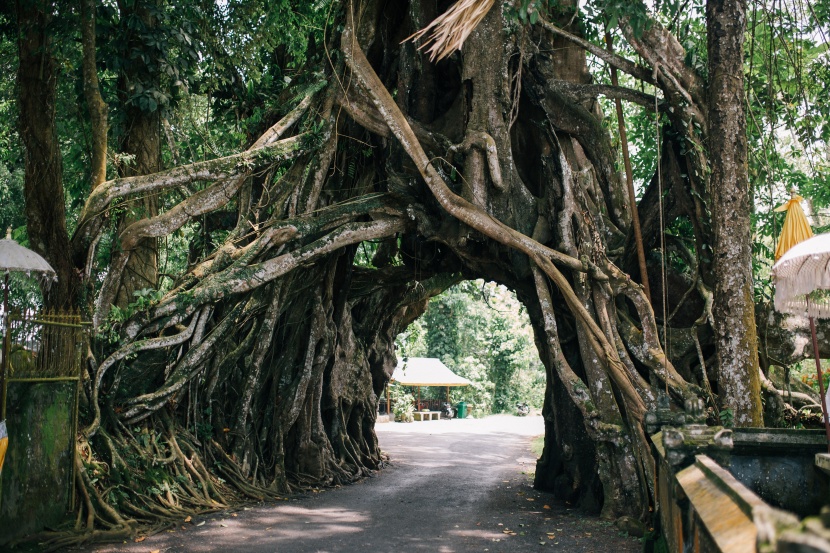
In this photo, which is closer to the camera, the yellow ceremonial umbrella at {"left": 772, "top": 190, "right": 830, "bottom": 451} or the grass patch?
the yellow ceremonial umbrella at {"left": 772, "top": 190, "right": 830, "bottom": 451}

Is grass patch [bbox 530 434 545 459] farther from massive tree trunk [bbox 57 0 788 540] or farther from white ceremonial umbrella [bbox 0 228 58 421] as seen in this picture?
white ceremonial umbrella [bbox 0 228 58 421]

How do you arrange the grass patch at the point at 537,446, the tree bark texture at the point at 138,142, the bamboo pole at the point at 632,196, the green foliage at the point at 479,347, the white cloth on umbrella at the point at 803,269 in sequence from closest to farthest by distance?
the white cloth on umbrella at the point at 803,269
the bamboo pole at the point at 632,196
the tree bark texture at the point at 138,142
the grass patch at the point at 537,446
the green foliage at the point at 479,347

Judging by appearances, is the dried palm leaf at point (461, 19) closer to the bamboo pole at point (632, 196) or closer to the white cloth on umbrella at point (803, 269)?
the bamboo pole at point (632, 196)

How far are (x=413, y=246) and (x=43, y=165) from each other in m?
5.45

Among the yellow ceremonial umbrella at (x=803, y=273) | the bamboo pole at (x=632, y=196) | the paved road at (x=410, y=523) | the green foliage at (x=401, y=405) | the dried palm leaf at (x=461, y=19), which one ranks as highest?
the dried palm leaf at (x=461, y=19)

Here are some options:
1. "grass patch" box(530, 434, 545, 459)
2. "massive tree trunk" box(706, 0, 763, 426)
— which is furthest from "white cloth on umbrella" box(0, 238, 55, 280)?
"grass patch" box(530, 434, 545, 459)

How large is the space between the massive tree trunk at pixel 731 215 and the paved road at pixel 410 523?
186 centimetres

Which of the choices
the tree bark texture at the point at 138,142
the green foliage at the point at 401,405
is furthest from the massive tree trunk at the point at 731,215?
the green foliage at the point at 401,405

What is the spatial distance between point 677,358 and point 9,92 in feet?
35.3

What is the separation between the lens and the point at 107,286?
831 cm

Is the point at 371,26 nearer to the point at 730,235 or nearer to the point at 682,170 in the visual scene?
the point at 682,170

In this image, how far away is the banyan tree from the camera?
745cm

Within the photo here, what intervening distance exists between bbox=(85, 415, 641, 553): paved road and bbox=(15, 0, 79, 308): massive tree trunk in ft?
9.12

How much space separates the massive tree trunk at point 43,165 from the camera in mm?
7457
